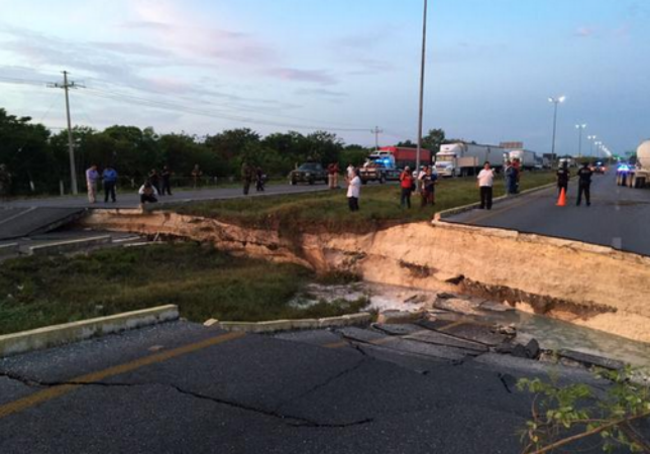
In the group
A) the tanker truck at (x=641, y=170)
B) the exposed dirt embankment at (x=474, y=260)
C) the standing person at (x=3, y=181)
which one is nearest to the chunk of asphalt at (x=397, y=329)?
the exposed dirt embankment at (x=474, y=260)

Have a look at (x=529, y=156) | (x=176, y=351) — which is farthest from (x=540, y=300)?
(x=529, y=156)

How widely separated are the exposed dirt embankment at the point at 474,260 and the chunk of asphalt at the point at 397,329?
4.59 metres

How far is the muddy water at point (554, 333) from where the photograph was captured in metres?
10.2

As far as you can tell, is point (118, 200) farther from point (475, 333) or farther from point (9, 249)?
point (475, 333)

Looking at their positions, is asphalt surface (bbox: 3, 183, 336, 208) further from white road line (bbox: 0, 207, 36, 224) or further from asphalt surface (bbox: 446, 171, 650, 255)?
asphalt surface (bbox: 446, 171, 650, 255)

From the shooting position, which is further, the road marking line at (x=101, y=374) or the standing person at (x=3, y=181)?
the standing person at (x=3, y=181)

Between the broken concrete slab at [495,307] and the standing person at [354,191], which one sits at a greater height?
the standing person at [354,191]

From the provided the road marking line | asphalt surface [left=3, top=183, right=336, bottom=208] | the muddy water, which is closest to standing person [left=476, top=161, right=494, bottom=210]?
the muddy water

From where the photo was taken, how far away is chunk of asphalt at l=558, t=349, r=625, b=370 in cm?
825

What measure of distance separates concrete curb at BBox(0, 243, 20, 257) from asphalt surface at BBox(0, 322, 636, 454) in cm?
1106

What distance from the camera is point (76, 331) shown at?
20.2 feet

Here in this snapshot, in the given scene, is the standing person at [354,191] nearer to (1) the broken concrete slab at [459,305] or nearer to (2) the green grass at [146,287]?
(2) the green grass at [146,287]

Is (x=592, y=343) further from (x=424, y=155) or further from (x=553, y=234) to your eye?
(x=424, y=155)

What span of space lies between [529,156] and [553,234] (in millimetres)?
69712
